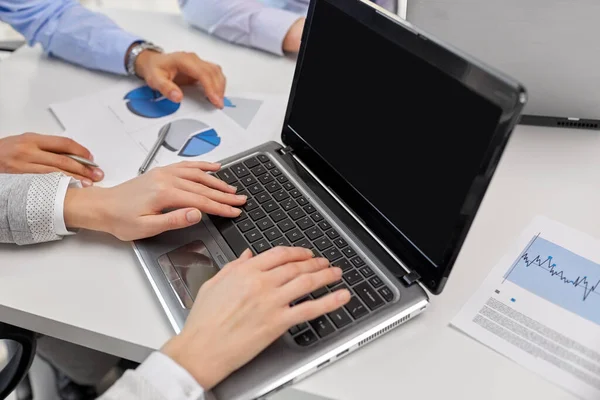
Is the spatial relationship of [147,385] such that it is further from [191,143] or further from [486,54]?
[486,54]

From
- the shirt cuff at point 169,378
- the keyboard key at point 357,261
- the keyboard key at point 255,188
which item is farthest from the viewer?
the keyboard key at point 255,188

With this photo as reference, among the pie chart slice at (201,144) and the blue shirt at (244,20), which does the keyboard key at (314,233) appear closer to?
the pie chart slice at (201,144)

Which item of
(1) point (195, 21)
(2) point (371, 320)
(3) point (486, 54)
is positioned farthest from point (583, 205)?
(1) point (195, 21)

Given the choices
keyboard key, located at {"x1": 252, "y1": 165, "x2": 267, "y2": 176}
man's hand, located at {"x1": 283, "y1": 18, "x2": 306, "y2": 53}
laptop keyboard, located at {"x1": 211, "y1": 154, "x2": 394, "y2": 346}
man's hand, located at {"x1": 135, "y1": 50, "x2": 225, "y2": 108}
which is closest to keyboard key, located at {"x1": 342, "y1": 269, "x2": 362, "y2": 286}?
laptop keyboard, located at {"x1": 211, "y1": 154, "x2": 394, "y2": 346}

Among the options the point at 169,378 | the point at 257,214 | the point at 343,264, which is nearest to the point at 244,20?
the point at 257,214

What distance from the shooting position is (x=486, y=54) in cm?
79

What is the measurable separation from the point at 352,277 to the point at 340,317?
0.18 ft

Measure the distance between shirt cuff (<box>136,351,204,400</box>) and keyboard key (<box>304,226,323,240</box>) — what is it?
21 centimetres

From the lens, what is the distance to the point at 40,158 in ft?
2.44

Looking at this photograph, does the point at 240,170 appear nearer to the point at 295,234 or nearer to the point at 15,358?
the point at 295,234

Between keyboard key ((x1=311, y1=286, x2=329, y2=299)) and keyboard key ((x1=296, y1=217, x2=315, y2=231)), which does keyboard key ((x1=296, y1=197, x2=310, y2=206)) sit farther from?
keyboard key ((x1=311, y1=286, x2=329, y2=299))

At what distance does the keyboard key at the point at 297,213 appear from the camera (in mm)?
651

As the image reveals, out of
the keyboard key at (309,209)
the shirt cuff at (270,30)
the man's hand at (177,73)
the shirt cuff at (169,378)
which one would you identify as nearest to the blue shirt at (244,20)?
the shirt cuff at (270,30)

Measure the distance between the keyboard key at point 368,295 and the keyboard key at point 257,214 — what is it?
0.52 ft
